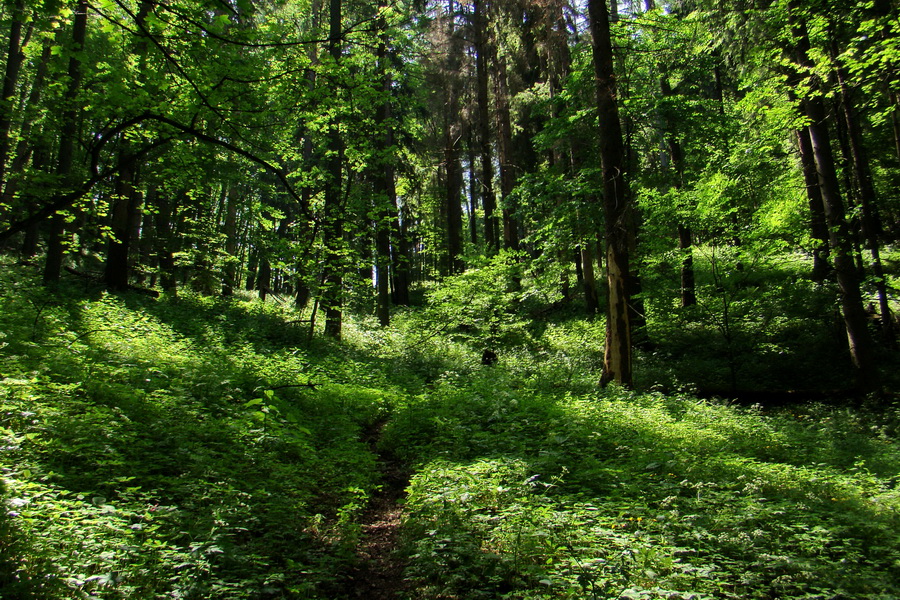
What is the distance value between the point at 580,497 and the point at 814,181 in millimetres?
12837

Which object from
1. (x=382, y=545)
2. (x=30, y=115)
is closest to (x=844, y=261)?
(x=382, y=545)

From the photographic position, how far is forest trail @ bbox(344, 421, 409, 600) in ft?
11.6

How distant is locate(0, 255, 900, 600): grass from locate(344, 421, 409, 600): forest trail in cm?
14

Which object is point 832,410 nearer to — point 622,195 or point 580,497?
point 622,195

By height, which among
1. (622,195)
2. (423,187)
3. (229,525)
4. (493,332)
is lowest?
(229,525)

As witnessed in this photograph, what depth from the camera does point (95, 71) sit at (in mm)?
6312

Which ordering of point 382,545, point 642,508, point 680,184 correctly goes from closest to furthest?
point 642,508, point 382,545, point 680,184

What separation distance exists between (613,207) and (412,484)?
702cm

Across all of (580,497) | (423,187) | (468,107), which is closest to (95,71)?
(580,497)

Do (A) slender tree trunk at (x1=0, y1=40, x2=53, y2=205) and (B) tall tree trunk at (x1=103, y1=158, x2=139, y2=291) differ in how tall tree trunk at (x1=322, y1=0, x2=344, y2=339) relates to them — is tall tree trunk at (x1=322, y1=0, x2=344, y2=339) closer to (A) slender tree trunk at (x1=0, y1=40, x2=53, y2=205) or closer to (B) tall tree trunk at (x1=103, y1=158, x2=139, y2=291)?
(B) tall tree trunk at (x1=103, y1=158, x2=139, y2=291)

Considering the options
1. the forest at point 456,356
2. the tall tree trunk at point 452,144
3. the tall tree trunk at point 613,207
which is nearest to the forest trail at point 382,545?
the forest at point 456,356

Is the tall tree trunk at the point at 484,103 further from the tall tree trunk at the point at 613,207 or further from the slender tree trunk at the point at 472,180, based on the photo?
the tall tree trunk at the point at 613,207

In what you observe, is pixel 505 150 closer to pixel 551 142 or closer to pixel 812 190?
pixel 551 142

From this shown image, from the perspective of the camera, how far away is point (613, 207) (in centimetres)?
950
